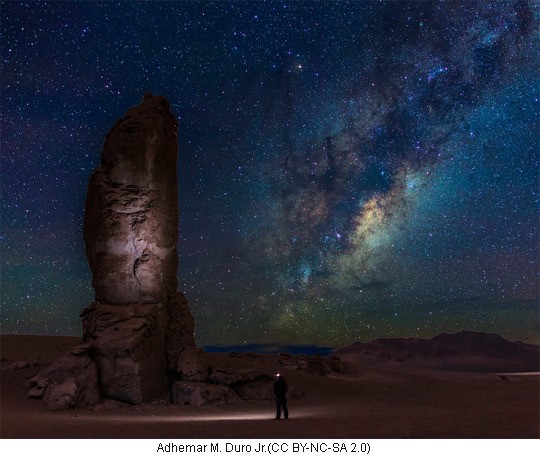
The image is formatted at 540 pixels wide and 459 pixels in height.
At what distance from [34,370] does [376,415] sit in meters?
13.0

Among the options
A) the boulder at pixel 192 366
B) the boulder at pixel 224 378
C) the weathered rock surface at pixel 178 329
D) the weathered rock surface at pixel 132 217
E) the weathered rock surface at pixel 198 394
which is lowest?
the weathered rock surface at pixel 198 394

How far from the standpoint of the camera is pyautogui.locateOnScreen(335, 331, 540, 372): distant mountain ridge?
3834 inches

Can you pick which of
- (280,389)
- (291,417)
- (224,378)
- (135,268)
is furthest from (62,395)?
(291,417)

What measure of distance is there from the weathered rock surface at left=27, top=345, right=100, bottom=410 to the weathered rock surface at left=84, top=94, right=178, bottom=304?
2.71 m

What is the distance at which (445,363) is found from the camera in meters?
99.0

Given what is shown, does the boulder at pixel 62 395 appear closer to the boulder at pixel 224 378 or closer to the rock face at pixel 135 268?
the rock face at pixel 135 268

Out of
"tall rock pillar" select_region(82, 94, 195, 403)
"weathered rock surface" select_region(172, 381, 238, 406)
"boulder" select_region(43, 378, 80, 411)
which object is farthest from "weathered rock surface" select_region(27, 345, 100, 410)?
"weathered rock surface" select_region(172, 381, 238, 406)

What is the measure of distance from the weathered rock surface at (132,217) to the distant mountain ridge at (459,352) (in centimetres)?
7670

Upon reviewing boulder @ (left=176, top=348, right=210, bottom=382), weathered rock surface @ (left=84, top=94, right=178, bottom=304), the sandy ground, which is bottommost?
the sandy ground

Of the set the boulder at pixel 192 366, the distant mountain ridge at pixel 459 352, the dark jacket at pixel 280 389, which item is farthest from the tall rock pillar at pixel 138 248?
the distant mountain ridge at pixel 459 352

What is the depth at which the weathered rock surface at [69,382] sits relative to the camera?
66.3ft

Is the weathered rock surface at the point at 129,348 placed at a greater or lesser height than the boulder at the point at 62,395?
greater

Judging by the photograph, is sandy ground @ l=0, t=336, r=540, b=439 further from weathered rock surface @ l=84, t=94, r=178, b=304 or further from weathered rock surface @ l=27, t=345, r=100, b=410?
weathered rock surface @ l=84, t=94, r=178, b=304

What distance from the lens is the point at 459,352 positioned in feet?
340
